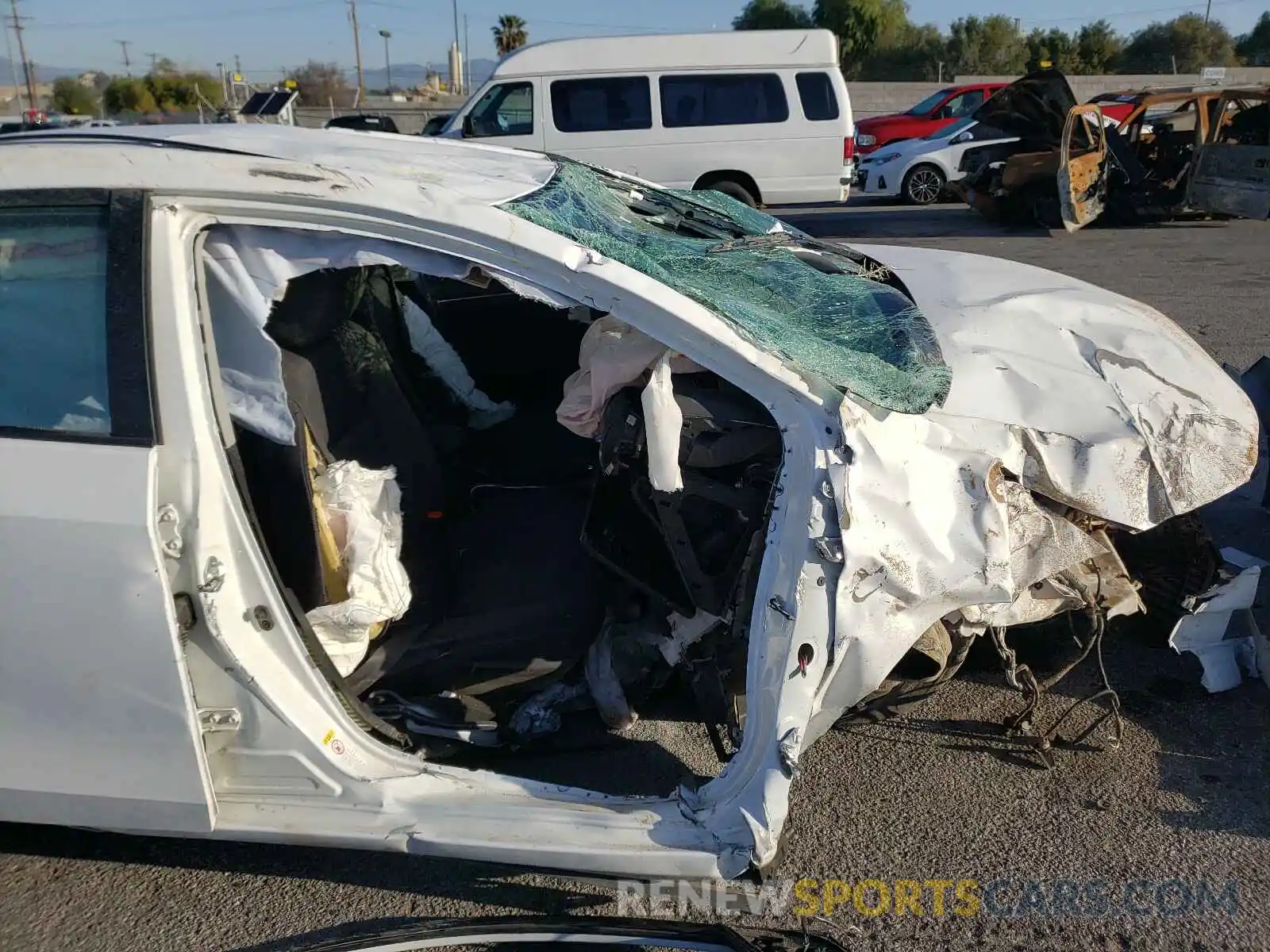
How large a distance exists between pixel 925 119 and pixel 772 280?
54.2ft

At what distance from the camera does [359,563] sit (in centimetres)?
246

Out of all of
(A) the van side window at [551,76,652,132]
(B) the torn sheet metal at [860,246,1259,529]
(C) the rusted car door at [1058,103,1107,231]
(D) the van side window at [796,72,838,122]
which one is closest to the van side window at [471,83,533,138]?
(A) the van side window at [551,76,652,132]

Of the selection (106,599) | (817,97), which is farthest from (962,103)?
(106,599)

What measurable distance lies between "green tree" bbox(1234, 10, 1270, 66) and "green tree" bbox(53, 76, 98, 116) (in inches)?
2045

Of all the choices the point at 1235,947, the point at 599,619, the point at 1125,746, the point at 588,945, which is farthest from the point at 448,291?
the point at 1235,947

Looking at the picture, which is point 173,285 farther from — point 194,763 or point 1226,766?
point 1226,766

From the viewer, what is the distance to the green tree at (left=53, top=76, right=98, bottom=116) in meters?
45.1

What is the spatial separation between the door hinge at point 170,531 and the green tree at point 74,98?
50.2 metres

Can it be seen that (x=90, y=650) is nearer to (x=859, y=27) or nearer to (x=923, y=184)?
(x=923, y=184)

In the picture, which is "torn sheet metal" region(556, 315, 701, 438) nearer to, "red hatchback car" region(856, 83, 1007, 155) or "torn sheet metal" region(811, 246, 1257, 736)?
"torn sheet metal" region(811, 246, 1257, 736)

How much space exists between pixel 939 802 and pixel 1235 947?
2.22 feet

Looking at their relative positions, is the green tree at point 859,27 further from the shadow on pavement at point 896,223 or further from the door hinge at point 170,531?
the door hinge at point 170,531

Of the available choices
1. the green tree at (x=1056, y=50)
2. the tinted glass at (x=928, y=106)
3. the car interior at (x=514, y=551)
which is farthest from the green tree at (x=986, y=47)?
the car interior at (x=514, y=551)

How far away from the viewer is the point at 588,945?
6.98 ft
